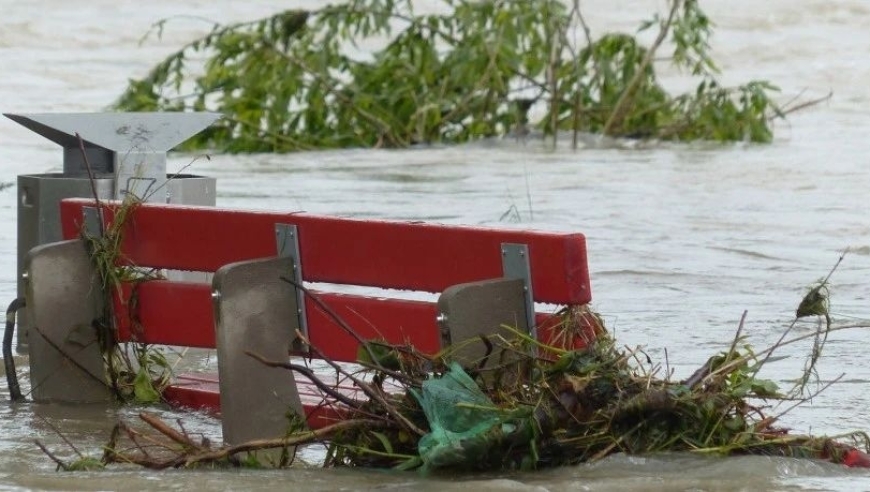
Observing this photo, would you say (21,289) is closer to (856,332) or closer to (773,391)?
(773,391)

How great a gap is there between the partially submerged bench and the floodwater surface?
0.29 m

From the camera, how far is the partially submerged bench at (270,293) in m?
4.53

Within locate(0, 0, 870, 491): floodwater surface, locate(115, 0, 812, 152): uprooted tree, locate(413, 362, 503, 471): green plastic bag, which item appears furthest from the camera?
locate(115, 0, 812, 152): uprooted tree

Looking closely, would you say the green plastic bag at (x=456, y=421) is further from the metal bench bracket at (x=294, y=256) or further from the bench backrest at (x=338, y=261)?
the metal bench bracket at (x=294, y=256)

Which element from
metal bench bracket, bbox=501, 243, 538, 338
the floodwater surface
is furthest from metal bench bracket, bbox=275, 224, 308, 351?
metal bench bracket, bbox=501, 243, 538, 338

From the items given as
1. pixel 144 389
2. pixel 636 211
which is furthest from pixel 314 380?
pixel 636 211

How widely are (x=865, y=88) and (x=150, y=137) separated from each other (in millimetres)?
15861

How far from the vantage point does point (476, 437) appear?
14.2 ft

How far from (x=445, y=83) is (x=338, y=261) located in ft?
32.1

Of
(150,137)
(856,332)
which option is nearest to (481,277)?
(150,137)

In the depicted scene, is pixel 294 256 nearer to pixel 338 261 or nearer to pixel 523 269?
pixel 338 261

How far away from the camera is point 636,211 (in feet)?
37.3

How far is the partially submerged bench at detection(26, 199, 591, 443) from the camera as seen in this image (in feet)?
14.9

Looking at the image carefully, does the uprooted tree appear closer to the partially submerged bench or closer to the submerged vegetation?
the partially submerged bench
